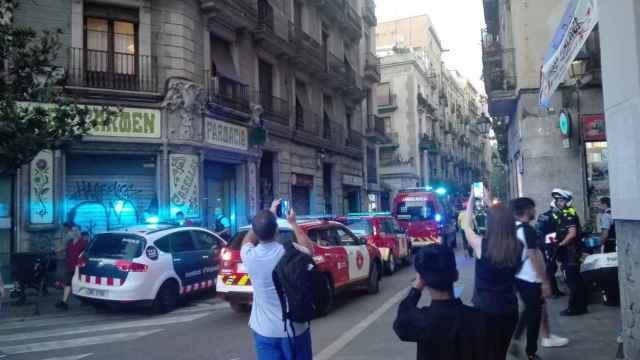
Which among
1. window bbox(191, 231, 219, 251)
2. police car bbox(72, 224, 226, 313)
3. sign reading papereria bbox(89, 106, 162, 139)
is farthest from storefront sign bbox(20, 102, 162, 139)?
police car bbox(72, 224, 226, 313)

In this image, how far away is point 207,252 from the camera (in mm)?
11633

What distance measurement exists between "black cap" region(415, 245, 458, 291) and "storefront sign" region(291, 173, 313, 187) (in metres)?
20.6

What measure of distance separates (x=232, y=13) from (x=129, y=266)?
36.8ft

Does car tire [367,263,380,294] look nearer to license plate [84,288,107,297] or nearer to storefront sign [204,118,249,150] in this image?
license plate [84,288,107,297]

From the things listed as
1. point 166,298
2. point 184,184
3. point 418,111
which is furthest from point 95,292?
point 418,111

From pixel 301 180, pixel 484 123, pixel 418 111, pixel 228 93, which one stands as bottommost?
pixel 301 180

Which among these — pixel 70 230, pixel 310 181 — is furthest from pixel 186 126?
pixel 310 181

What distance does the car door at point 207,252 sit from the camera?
11477mm

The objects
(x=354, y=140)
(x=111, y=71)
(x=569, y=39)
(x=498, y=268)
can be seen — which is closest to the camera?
(x=498, y=268)

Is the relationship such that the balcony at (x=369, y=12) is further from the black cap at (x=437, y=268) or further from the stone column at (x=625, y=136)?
the black cap at (x=437, y=268)

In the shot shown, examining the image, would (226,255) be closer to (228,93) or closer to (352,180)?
(228,93)

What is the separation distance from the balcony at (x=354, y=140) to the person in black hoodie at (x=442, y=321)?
1101 inches

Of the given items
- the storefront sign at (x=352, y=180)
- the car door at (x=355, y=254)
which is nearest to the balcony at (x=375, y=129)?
the storefront sign at (x=352, y=180)

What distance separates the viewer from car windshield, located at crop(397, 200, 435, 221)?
20625mm
